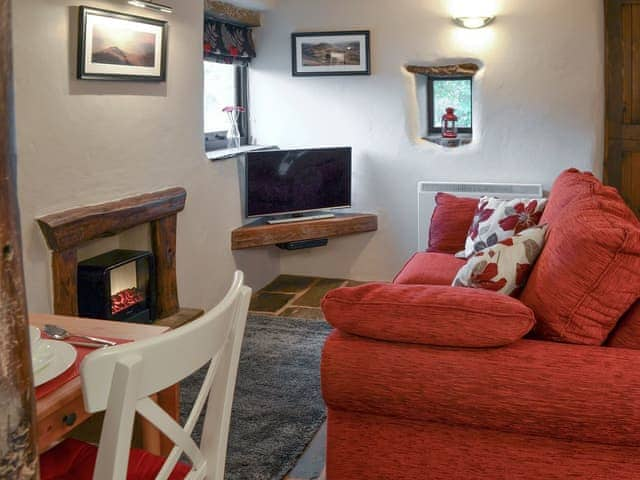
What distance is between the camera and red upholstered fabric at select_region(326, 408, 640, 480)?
2244mm

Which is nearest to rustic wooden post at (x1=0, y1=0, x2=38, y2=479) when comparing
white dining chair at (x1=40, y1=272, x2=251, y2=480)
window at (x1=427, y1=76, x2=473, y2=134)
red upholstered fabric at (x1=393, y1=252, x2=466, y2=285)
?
white dining chair at (x1=40, y1=272, x2=251, y2=480)

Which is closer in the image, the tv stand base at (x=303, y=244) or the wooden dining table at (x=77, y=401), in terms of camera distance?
the wooden dining table at (x=77, y=401)

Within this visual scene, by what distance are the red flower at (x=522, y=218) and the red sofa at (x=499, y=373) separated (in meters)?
1.44

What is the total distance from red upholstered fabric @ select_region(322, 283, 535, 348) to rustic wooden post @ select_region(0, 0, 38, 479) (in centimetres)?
140

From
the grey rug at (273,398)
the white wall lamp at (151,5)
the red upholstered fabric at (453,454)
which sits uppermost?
the white wall lamp at (151,5)

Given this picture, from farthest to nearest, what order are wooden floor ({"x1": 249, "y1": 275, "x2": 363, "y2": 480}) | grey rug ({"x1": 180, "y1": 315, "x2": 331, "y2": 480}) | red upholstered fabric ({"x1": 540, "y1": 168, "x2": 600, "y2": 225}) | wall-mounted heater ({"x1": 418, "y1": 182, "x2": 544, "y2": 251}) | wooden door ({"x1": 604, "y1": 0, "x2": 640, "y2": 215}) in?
wall-mounted heater ({"x1": 418, "y1": 182, "x2": 544, "y2": 251}), wooden floor ({"x1": 249, "y1": 275, "x2": 363, "y2": 480}), wooden door ({"x1": 604, "y1": 0, "x2": 640, "y2": 215}), red upholstered fabric ({"x1": 540, "y1": 168, "x2": 600, "y2": 225}), grey rug ({"x1": 180, "y1": 315, "x2": 331, "y2": 480})

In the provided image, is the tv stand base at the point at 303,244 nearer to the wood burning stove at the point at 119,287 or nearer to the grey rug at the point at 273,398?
the grey rug at the point at 273,398

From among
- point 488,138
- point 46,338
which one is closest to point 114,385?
point 46,338

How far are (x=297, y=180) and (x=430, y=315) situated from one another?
10.2 ft

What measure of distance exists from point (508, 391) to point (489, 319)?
8.1 inches

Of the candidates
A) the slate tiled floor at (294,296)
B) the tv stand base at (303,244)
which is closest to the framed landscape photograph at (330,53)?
the tv stand base at (303,244)

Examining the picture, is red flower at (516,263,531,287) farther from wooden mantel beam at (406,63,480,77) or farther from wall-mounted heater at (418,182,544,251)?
wooden mantel beam at (406,63,480,77)

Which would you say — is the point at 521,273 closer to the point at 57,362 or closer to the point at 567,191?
the point at 567,191

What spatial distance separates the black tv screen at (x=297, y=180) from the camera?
17.0 feet
